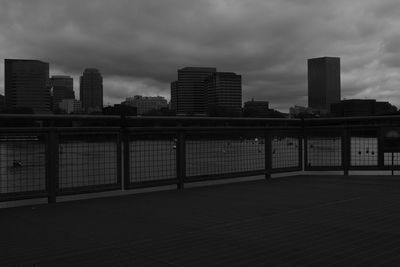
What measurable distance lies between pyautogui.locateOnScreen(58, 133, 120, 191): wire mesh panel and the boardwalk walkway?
483mm

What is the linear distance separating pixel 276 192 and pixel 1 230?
4616 millimetres

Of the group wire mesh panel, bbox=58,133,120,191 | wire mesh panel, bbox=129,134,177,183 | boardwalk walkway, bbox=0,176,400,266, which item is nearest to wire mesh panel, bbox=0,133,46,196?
wire mesh panel, bbox=58,133,120,191

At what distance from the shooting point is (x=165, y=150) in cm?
872

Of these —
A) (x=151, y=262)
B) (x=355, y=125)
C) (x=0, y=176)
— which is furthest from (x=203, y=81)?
(x=151, y=262)

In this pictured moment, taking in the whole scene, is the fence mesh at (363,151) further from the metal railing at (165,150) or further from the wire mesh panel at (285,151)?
the wire mesh panel at (285,151)

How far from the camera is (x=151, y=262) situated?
12.8 feet

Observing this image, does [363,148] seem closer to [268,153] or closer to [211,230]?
[268,153]

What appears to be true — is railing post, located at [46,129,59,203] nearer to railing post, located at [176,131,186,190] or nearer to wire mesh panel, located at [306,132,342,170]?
railing post, located at [176,131,186,190]

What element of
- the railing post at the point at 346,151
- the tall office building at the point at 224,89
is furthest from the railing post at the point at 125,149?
the tall office building at the point at 224,89

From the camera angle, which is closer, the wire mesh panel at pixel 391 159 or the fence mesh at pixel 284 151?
the fence mesh at pixel 284 151

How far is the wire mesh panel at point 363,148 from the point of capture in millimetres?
10773

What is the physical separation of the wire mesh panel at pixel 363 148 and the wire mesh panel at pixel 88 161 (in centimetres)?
590

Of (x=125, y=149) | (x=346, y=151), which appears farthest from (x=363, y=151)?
(x=125, y=149)

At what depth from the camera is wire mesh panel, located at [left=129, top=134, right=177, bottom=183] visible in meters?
8.25
